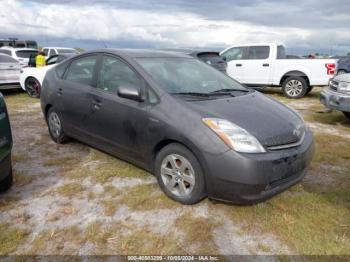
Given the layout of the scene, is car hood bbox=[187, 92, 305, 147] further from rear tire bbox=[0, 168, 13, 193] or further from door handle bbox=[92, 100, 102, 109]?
rear tire bbox=[0, 168, 13, 193]

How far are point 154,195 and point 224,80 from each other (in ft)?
6.01

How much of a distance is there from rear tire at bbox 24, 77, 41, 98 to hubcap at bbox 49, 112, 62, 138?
5115 millimetres

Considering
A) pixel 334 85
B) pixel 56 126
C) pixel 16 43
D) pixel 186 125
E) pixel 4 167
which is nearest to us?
pixel 186 125

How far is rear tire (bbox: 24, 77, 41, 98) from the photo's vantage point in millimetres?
9562

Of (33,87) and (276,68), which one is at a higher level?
(276,68)

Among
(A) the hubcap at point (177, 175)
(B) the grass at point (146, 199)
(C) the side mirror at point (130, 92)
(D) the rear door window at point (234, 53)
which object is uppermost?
(D) the rear door window at point (234, 53)

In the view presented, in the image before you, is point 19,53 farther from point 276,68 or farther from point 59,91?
point 59,91

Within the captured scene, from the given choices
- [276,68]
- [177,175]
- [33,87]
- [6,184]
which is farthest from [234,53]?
[6,184]

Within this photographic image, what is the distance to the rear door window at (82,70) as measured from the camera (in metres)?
4.17

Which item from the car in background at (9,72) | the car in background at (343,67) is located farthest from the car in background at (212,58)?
the car in background at (343,67)

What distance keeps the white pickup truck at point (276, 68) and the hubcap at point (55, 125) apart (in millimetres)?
8221

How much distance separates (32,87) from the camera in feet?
31.9

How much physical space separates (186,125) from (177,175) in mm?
569

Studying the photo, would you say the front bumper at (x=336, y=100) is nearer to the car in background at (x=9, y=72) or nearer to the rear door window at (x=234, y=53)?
the rear door window at (x=234, y=53)
